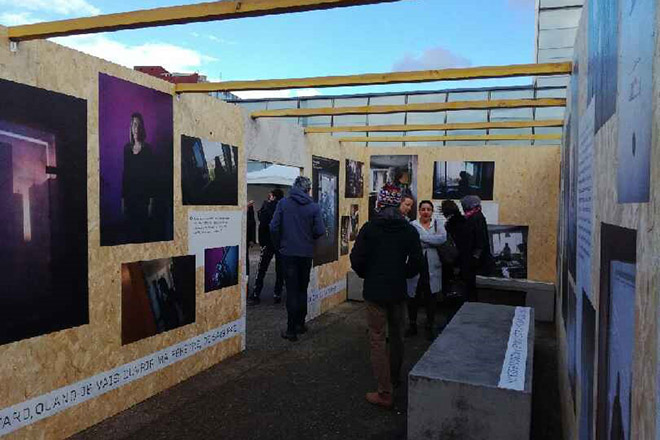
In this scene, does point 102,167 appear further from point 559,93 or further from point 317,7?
point 559,93

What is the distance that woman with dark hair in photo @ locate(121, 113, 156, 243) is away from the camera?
168 inches

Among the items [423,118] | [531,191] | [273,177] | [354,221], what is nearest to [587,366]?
[354,221]

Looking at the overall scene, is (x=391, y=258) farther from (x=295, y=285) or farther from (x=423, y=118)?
(x=423, y=118)

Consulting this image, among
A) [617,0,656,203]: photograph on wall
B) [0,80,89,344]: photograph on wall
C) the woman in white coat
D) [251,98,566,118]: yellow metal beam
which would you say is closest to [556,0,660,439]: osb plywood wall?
[617,0,656,203]: photograph on wall

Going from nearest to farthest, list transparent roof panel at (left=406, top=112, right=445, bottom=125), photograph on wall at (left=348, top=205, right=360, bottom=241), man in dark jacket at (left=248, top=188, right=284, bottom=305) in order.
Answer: man in dark jacket at (left=248, top=188, right=284, bottom=305)
photograph on wall at (left=348, top=205, right=360, bottom=241)
transparent roof panel at (left=406, top=112, right=445, bottom=125)

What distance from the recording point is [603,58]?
7.34ft

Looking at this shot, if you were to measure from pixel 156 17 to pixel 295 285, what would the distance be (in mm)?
3836

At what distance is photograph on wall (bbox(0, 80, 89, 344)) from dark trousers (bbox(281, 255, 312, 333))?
2.84 metres

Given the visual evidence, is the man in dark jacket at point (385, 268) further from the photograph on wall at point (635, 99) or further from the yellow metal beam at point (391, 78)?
the photograph on wall at point (635, 99)

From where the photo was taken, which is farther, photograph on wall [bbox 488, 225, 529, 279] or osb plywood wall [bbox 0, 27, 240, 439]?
photograph on wall [bbox 488, 225, 529, 279]

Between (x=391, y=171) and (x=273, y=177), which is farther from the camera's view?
(x=273, y=177)

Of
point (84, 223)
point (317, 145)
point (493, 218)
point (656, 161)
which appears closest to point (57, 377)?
point (84, 223)

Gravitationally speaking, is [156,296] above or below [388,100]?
below

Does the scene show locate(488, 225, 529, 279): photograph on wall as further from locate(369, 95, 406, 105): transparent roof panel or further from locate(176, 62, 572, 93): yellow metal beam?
locate(369, 95, 406, 105): transparent roof panel
